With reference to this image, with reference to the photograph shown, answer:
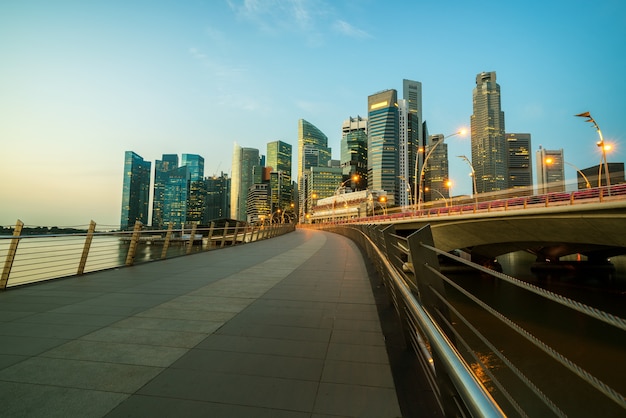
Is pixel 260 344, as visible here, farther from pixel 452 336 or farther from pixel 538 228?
pixel 538 228

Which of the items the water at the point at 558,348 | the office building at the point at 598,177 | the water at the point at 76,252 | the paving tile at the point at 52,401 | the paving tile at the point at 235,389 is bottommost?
the water at the point at 558,348

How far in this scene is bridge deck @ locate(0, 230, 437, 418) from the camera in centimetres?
297

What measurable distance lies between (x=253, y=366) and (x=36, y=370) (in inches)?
93.0

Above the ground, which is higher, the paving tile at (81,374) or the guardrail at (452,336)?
the guardrail at (452,336)

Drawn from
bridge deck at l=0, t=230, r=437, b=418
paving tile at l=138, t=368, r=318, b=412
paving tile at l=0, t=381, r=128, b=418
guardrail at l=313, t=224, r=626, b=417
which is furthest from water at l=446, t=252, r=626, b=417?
paving tile at l=0, t=381, r=128, b=418

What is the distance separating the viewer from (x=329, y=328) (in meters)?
4.96

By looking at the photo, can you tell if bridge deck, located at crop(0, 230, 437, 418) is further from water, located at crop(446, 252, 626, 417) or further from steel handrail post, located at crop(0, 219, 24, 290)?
water, located at crop(446, 252, 626, 417)

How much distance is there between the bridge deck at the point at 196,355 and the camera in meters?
2.97

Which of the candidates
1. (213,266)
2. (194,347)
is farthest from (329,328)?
(213,266)

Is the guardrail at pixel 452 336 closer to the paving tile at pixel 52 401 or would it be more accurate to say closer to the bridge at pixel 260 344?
the bridge at pixel 260 344

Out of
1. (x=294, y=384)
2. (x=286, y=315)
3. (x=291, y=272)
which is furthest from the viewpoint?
(x=291, y=272)

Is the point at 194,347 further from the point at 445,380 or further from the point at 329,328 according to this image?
the point at 445,380

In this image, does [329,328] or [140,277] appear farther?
[140,277]

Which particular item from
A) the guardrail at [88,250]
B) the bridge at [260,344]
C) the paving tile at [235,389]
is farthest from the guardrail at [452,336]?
the guardrail at [88,250]
